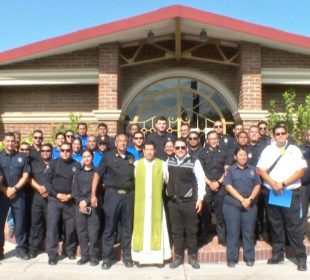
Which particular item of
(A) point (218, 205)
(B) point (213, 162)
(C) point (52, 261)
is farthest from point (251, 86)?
(C) point (52, 261)

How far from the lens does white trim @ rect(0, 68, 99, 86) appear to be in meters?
8.96

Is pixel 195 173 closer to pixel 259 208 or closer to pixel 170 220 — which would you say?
pixel 170 220

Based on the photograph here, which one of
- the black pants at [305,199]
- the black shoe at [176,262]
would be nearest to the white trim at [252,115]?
the black pants at [305,199]

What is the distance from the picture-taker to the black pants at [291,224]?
519 cm

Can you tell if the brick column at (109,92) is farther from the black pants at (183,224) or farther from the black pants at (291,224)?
the black pants at (291,224)

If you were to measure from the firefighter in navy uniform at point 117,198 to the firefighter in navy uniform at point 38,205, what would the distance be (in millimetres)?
897

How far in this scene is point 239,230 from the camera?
18.0 ft

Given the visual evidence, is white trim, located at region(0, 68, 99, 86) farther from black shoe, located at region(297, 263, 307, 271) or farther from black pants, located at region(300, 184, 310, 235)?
black shoe, located at region(297, 263, 307, 271)

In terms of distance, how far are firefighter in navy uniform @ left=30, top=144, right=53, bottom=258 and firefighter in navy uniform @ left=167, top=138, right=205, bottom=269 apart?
1.82 metres

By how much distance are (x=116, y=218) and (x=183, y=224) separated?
90 cm

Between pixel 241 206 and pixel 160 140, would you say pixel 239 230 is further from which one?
pixel 160 140

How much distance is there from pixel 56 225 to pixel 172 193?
1.68 m

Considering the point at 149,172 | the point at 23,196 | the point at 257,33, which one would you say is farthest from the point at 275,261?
the point at 257,33

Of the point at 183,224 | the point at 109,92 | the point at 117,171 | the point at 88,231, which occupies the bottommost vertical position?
the point at 88,231
